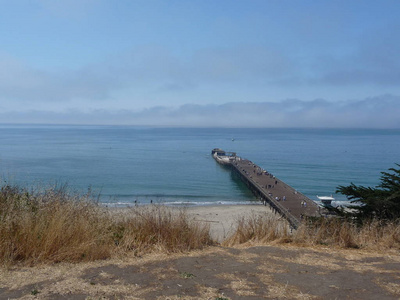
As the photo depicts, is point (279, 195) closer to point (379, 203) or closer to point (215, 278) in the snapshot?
point (379, 203)

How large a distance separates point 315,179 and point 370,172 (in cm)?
1197

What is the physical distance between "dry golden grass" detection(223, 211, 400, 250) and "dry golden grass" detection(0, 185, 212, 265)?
1.06m

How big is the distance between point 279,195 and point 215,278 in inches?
1246

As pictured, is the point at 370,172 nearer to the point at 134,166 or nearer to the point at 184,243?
the point at 134,166

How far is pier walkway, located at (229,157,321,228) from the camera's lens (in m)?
27.0

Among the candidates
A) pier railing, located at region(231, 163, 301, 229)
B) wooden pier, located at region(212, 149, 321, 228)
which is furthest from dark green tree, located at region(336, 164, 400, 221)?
pier railing, located at region(231, 163, 301, 229)

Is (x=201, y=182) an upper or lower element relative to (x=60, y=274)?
lower

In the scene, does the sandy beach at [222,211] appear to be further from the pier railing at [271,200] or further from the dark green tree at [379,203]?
the dark green tree at [379,203]

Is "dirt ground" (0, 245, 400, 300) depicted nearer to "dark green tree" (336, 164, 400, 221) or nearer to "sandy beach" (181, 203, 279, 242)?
"dark green tree" (336, 164, 400, 221)

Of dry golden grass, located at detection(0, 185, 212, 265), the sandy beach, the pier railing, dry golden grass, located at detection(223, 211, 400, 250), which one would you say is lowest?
the sandy beach

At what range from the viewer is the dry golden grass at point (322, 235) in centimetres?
677

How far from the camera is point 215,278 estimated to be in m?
4.61

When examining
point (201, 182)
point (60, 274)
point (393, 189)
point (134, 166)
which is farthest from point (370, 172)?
point (60, 274)

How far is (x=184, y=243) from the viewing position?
6.06 m
